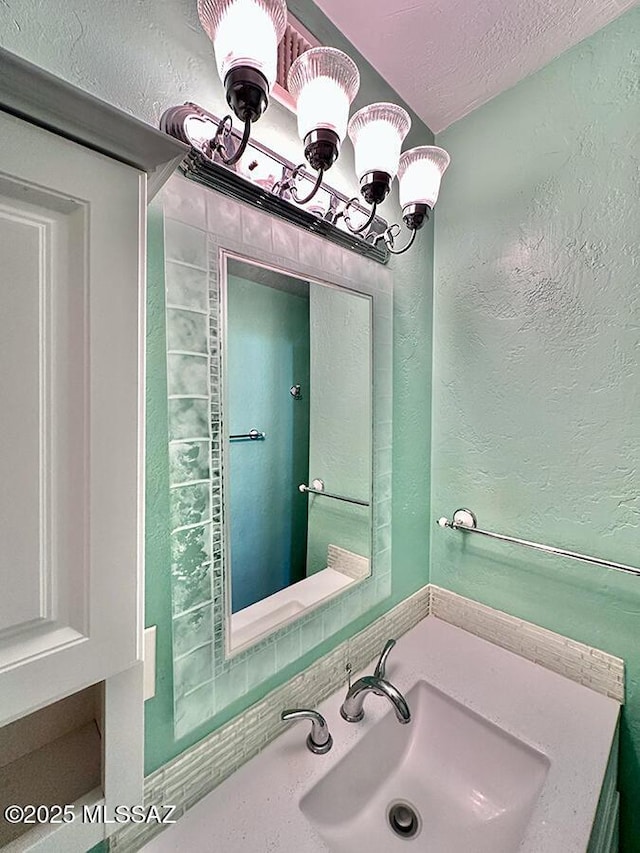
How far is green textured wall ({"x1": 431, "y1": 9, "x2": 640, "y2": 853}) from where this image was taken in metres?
0.88

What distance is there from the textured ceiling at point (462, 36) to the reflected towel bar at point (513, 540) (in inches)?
50.8

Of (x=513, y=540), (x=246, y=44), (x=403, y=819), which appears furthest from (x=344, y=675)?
(x=246, y=44)

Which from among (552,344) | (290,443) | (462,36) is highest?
(462,36)

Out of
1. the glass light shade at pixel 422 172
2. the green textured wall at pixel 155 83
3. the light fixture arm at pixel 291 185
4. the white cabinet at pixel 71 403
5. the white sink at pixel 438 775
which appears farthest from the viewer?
the glass light shade at pixel 422 172

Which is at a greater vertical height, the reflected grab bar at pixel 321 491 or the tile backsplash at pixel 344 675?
the reflected grab bar at pixel 321 491

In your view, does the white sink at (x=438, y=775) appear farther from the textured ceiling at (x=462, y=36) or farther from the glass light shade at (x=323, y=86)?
the textured ceiling at (x=462, y=36)

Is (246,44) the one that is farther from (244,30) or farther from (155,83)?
(155,83)

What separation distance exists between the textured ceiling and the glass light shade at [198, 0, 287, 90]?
0.48 m

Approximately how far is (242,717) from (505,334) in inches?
46.9

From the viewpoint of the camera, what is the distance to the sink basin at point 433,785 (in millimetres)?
723

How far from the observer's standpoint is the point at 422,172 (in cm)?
86

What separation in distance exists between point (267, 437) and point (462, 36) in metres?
1.14

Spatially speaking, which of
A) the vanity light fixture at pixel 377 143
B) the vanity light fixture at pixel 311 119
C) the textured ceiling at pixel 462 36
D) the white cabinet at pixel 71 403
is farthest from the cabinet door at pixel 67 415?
the textured ceiling at pixel 462 36

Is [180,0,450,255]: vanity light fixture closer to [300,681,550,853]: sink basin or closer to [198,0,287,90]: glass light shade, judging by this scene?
[198,0,287,90]: glass light shade
